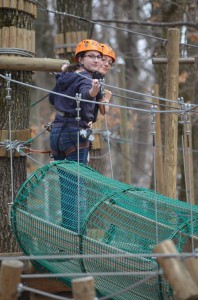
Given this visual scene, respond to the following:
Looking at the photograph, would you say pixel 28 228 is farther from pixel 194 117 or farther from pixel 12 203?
pixel 194 117

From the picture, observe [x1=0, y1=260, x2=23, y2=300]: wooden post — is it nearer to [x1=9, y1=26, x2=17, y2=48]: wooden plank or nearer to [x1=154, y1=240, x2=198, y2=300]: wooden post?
[x1=154, y1=240, x2=198, y2=300]: wooden post

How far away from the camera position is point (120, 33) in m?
19.7

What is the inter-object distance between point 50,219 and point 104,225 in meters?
0.41

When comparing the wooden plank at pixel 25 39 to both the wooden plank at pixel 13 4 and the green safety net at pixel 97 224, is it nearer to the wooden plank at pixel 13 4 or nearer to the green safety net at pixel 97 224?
the wooden plank at pixel 13 4

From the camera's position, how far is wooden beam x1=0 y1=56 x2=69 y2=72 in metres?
6.68

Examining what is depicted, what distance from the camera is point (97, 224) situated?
6113 mm

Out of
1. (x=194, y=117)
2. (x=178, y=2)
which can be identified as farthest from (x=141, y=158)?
(x=178, y=2)

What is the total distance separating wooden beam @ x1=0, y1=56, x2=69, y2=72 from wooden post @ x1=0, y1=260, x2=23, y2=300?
246 cm

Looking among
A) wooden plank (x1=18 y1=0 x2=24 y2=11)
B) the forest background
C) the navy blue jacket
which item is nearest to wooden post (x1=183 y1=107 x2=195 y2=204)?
the forest background

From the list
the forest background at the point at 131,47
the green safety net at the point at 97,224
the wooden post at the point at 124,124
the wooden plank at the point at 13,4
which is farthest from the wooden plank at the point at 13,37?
the wooden post at the point at 124,124

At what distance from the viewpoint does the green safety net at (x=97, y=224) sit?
5.93 metres

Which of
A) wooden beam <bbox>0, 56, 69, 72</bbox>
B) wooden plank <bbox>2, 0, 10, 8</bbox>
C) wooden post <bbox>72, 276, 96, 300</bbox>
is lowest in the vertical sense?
wooden post <bbox>72, 276, 96, 300</bbox>

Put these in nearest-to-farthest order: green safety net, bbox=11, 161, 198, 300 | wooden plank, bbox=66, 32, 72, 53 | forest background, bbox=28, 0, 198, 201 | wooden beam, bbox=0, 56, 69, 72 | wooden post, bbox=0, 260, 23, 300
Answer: wooden post, bbox=0, 260, 23, 300
green safety net, bbox=11, 161, 198, 300
wooden beam, bbox=0, 56, 69, 72
wooden plank, bbox=66, 32, 72, 53
forest background, bbox=28, 0, 198, 201

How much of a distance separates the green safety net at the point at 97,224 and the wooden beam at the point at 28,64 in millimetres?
877
